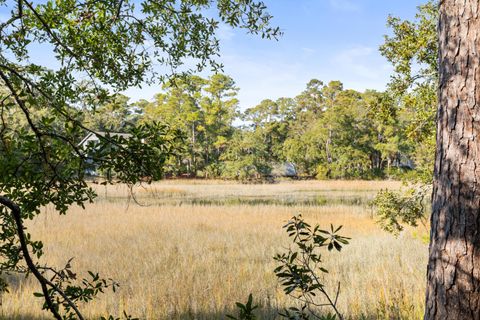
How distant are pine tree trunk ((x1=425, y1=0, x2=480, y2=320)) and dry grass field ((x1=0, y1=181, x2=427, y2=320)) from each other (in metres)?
1.80

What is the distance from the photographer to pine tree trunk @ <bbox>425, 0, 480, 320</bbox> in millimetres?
2322

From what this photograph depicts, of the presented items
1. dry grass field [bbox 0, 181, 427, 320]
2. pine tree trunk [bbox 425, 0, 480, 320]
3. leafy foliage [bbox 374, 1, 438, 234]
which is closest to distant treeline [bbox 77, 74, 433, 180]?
dry grass field [bbox 0, 181, 427, 320]

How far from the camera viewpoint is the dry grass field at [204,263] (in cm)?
589

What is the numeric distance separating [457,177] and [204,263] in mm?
7160

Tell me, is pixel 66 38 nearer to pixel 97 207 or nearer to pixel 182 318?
pixel 182 318

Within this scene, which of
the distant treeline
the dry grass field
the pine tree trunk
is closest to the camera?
the pine tree trunk

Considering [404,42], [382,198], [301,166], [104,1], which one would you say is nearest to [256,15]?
[104,1]

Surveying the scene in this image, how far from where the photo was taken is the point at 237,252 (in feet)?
34.3

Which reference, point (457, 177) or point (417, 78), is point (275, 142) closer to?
point (417, 78)

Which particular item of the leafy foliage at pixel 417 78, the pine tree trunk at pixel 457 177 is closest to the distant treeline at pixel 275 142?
the leafy foliage at pixel 417 78

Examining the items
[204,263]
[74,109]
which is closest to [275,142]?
[204,263]

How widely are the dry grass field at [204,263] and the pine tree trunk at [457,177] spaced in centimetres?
180

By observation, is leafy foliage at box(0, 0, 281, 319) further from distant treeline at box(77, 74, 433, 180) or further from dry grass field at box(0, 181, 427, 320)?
distant treeline at box(77, 74, 433, 180)

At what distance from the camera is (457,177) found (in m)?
2.39
